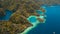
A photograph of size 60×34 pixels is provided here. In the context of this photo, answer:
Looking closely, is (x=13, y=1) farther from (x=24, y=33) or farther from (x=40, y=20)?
(x=24, y=33)

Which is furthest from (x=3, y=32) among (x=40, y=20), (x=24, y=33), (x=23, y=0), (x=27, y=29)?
(x=23, y=0)

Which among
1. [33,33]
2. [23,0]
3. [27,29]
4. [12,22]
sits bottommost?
[33,33]

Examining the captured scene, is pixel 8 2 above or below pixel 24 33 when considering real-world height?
above

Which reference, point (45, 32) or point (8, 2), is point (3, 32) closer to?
point (45, 32)

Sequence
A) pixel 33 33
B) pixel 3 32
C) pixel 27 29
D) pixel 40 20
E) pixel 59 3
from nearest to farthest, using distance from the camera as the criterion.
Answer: pixel 3 32 < pixel 33 33 < pixel 27 29 < pixel 40 20 < pixel 59 3

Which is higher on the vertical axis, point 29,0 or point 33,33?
point 29,0

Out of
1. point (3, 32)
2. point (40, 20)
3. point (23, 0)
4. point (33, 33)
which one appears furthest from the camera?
point (23, 0)

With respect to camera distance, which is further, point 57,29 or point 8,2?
point 8,2

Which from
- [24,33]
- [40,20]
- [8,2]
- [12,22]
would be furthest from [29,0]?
[24,33]

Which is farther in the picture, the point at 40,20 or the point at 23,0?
the point at 23,0
